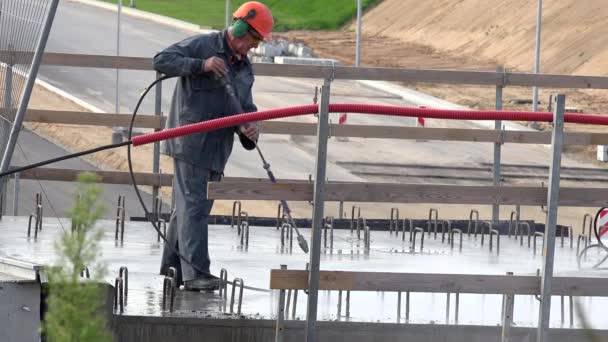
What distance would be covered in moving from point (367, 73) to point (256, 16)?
3.82 m

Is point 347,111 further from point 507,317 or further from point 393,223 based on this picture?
point 393,223

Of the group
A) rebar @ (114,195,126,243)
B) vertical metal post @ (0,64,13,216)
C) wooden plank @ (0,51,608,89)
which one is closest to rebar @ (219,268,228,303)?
vertical metal post @ (0,64,13,216)

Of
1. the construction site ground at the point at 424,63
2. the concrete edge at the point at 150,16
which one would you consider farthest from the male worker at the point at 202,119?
the concrete edge at the point at 150,16

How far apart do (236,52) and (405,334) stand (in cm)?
192

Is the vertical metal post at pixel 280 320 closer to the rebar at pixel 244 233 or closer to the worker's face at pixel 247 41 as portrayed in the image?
the worker's face at pixel 247 41

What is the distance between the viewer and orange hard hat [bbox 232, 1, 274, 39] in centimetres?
709

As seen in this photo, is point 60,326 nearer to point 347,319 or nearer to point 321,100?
point 321,100

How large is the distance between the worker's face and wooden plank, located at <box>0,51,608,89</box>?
9.32 ft

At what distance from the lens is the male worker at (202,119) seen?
7219mm

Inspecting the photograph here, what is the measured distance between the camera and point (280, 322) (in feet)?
19.9

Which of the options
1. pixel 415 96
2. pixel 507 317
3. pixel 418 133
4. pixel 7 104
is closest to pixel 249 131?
pixel 507 317

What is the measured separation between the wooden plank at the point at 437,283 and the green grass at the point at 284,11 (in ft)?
166

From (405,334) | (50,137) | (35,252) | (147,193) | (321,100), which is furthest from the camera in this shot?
(50,137)

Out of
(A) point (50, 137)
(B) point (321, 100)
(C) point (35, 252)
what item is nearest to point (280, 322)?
Answer: (B) point (321, 100)
